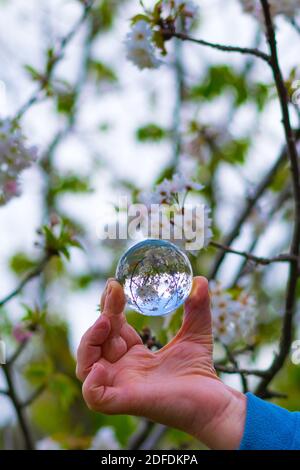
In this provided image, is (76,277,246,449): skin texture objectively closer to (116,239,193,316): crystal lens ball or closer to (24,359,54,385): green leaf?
(116,239,193,316): crystal lens ball

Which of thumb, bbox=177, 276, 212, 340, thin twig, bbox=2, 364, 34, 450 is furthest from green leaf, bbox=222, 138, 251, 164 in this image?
thumb, bbox=177, 276, 212, 340

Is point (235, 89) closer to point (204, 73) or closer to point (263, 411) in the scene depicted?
point (204, 73)

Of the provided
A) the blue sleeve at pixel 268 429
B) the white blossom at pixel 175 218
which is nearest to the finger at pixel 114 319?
the blue sleeve at pixel 268 429

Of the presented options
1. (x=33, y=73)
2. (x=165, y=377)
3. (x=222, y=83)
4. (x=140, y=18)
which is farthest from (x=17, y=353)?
(x=222, y=83)

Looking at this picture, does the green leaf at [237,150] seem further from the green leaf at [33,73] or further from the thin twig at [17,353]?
the thin twig at [17,353]

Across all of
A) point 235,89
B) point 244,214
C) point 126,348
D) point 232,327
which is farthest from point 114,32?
point 126,348

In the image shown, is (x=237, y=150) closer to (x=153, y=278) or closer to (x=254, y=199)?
(x=254, y=199)
